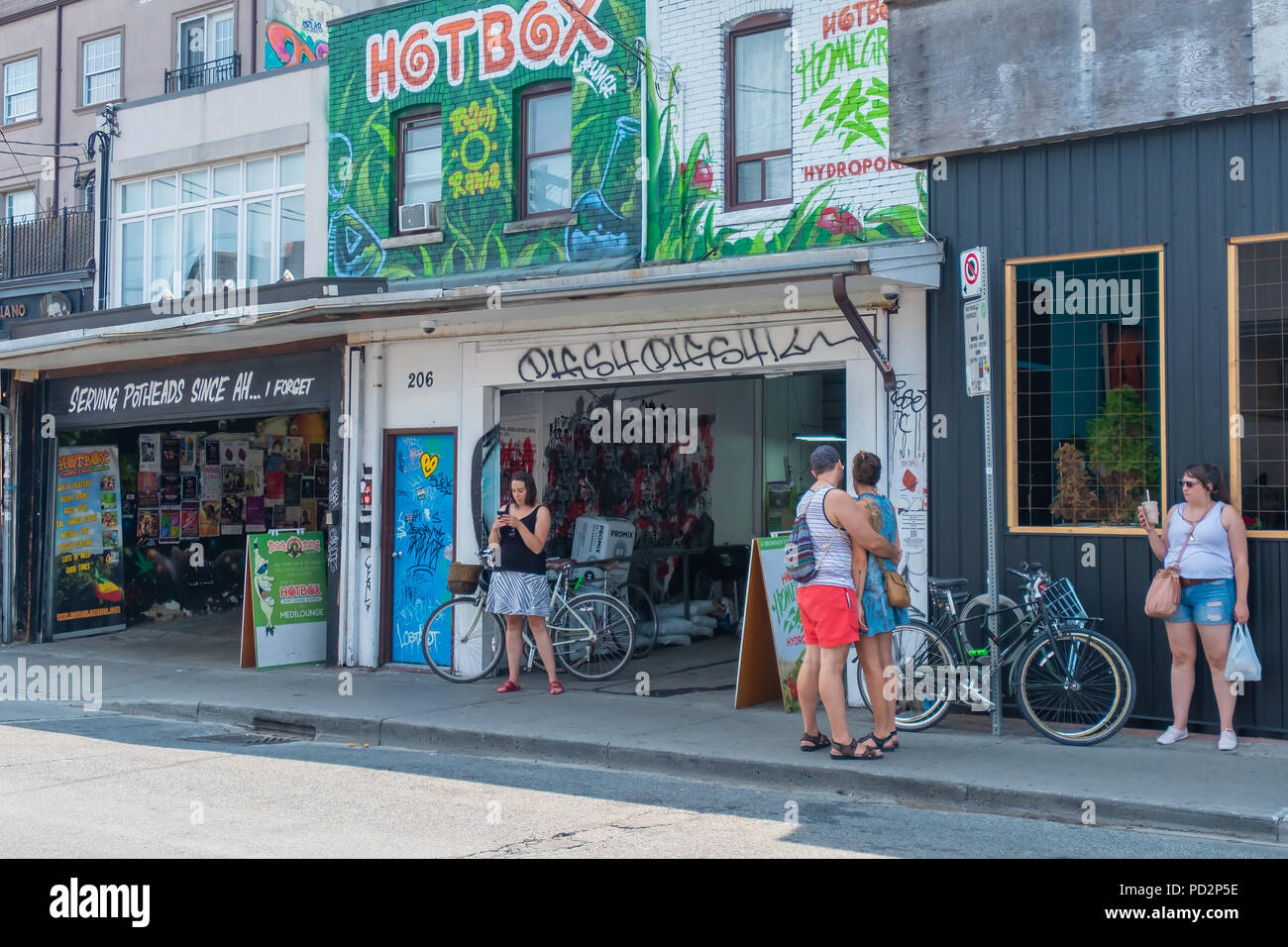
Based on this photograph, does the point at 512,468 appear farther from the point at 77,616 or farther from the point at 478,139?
the point at 77,616

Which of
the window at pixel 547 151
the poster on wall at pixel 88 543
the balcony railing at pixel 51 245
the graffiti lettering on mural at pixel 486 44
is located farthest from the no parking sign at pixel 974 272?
the balcony railing at pixel 51 245

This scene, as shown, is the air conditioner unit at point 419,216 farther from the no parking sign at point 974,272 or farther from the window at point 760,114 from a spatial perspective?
the no parking sign at point 974,272

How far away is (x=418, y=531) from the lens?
13.3m

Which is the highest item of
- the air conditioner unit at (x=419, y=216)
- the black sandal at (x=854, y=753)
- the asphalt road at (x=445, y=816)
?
the air conditioner unit at (x=419, y=216)

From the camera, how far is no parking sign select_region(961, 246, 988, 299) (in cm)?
885

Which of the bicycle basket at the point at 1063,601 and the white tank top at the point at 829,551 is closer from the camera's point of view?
the white tank top at the point at 829,551

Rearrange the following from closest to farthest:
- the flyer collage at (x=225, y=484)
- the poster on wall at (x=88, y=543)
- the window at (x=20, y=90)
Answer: the poster on wall at (x=88, y=543) → the flyer collage at (x=225, y=484) → the window at (x=20, y=90)

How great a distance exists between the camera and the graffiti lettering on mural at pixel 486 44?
1312 centimetres

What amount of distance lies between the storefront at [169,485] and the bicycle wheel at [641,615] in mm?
3324

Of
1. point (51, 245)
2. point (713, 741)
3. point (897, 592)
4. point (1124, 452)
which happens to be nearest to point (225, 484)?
point (51, 245)

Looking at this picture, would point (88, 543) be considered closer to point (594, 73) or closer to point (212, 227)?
point (212, 227)

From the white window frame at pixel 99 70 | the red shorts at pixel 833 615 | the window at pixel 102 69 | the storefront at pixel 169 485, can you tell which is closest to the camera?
the red shorts at pixel 833 615

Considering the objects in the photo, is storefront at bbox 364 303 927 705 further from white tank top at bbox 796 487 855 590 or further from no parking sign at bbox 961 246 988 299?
white tank top at bbox 796 487 855 590

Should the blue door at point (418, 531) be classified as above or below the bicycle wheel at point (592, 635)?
above
